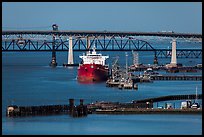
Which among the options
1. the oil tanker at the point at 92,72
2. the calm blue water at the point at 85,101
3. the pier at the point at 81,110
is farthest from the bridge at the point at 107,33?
the pier at the point at 81,110

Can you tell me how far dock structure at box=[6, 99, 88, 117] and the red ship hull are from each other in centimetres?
1393

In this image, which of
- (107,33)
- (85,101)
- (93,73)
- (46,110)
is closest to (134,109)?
(46,110)

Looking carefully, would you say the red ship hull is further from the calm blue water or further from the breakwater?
the breakwater

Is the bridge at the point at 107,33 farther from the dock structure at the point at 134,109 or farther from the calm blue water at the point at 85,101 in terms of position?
the dock structure at the point at 134,109

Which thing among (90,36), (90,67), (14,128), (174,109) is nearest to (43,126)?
(14,128)

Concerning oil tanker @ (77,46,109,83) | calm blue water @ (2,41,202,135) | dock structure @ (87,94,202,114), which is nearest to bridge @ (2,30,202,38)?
calm blue water @ (2,41,202,135)

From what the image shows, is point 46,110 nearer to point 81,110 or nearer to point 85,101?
point 81,110

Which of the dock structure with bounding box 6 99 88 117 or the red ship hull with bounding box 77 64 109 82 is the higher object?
the red ship hull with bounding box 77 64 109 82

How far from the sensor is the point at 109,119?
61.7ft

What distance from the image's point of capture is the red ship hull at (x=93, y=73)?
3462 cm

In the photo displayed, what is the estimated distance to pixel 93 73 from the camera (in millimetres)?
34906

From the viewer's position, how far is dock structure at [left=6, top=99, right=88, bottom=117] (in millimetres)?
19453

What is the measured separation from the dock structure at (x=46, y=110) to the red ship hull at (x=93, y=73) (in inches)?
549

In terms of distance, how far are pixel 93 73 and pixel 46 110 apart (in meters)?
14.8
